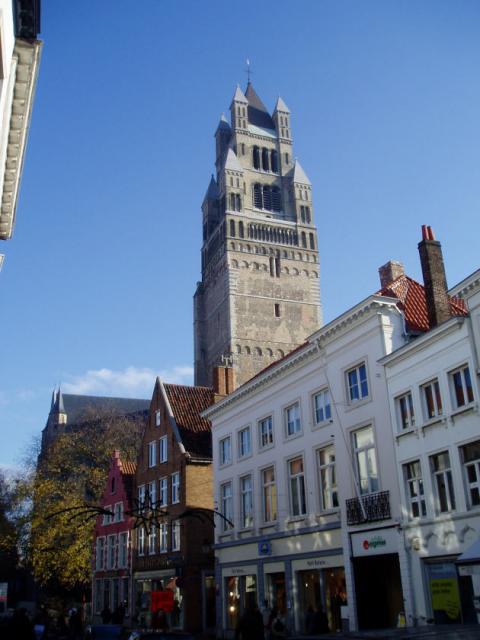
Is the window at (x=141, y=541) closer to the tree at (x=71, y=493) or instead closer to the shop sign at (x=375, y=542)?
the tree at (x=71, y=493)

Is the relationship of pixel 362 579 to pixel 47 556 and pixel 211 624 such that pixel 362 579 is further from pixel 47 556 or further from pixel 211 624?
pixel 47 556

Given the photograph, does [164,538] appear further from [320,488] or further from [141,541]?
[320,488]

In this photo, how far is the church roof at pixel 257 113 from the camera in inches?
4491

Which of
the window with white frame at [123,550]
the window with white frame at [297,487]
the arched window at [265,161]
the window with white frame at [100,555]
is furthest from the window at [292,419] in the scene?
the arched window at [265,161]

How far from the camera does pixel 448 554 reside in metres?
20.7

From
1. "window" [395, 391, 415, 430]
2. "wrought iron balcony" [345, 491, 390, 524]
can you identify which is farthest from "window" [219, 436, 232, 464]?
"window" [395, 391, 415, 430]

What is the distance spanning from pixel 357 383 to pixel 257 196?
79885 mm

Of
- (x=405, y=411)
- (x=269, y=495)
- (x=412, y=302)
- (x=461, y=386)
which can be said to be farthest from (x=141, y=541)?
(x=461, y=386)

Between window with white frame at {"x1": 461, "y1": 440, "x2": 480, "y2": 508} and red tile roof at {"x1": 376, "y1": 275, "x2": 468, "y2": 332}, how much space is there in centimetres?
594

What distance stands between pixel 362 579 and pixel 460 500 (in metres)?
5.92

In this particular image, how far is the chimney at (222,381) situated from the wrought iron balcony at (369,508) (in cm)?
1714

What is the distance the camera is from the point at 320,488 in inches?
1082

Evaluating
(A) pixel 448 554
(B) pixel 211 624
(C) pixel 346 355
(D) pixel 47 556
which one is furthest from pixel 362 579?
(D) pixel 47 556

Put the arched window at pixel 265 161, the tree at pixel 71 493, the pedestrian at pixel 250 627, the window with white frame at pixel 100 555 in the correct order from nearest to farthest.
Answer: the pedestrian at pixel 250 627
the tree at pixel 71 493
the window with white frame at pixel 100 555
the arched window at pixel 265 161
